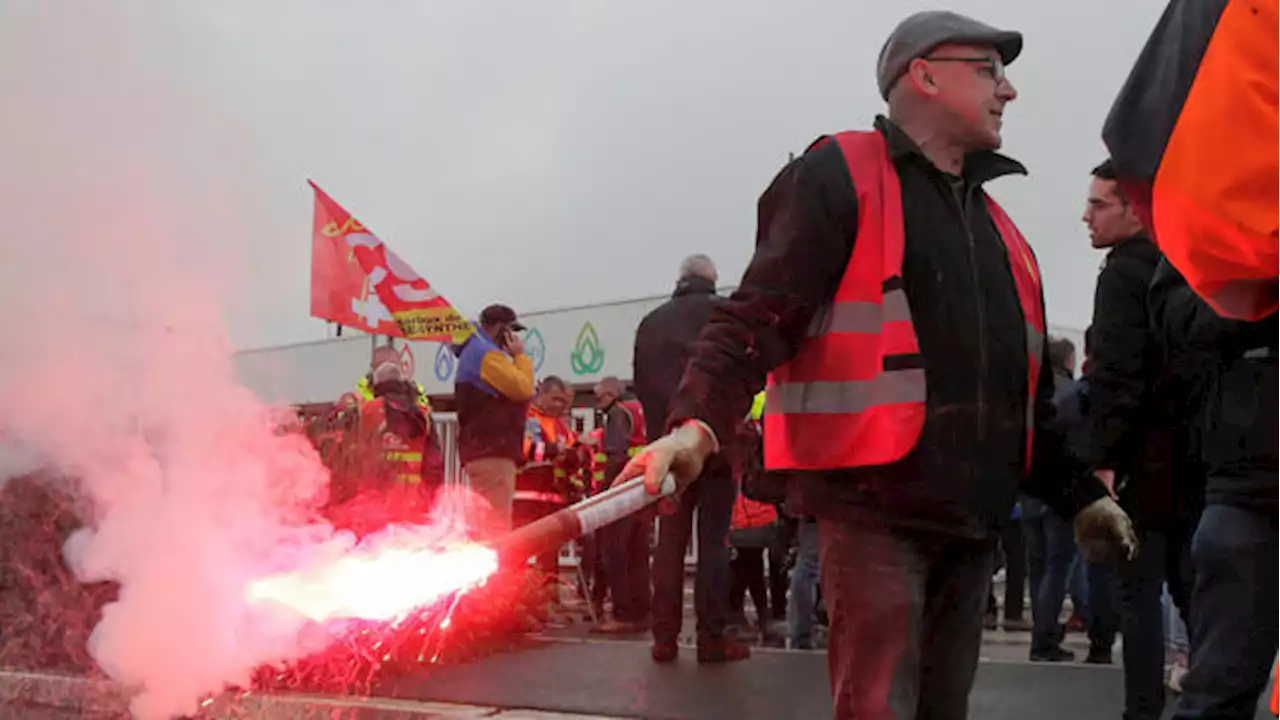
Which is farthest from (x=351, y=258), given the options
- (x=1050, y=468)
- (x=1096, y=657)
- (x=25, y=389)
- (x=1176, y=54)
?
(x=1176, y=54)

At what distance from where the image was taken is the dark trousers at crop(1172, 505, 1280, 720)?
9.33 feet

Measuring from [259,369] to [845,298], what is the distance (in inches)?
155

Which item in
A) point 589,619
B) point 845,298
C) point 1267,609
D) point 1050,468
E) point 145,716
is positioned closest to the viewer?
point 845,298

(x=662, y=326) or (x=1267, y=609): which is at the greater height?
(x=662, y=326)

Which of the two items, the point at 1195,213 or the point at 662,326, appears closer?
the point at 1195,213

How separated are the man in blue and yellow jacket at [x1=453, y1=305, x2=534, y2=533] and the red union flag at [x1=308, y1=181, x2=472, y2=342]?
1.13m

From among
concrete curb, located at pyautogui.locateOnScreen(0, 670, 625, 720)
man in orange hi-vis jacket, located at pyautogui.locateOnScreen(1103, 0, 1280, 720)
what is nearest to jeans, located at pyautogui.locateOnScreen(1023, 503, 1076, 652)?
concrete curb, located at pyautogui.locateOnScreen(0, 670, 625, 720)

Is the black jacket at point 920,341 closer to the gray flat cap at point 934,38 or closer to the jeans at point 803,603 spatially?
the gray flat cap at point 934,38

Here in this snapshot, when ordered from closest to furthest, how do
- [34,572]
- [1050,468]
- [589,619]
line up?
[1050,468] < [34,572] < [589,619]

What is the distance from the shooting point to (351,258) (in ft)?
32.6

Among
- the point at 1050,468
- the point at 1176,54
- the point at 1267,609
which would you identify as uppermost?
the point at 1176,54

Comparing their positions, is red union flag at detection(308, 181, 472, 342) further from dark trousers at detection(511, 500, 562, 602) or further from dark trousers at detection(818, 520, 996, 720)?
dark trousers at detection(818, 520, 996, 720)

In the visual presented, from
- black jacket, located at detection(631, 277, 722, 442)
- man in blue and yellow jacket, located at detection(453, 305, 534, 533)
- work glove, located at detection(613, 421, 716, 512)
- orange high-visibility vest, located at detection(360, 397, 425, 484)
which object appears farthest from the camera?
orange high-visibility vest, located at detection(360, 397, 425, 484)

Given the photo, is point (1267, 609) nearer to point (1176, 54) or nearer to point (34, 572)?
point (1176, 54)
